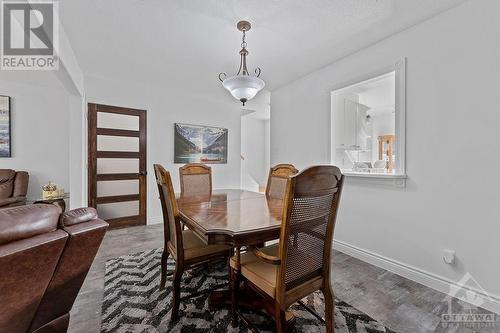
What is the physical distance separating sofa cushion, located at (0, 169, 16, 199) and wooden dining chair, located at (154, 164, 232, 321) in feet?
11.0

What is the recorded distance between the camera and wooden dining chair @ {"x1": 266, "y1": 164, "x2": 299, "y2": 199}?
2.58 meters

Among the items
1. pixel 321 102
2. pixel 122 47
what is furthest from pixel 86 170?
A: pixel 321 102

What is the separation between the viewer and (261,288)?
127cm

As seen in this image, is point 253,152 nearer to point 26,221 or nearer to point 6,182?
point 6,182

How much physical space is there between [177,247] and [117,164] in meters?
2.88

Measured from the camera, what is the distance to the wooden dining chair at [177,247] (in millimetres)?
1563

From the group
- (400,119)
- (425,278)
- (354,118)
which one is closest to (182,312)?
(425,278)

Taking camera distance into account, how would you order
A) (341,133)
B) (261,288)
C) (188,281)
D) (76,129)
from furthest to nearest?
1. (76,129)
2. (341,133)
3. (188,281)
4. (261,288)

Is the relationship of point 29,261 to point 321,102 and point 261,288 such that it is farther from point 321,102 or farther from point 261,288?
point 321,102

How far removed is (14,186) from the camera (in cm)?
351

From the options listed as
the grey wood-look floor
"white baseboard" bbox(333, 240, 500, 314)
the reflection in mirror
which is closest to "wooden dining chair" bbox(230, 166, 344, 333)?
the grey wood-look floor

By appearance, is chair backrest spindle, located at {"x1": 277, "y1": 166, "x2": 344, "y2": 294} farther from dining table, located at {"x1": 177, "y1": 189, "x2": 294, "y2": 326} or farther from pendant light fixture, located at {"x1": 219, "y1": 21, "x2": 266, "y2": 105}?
pendant light fixture, located at {"x1": 219, "y1": 21, "x2": 266, "y2": 105}

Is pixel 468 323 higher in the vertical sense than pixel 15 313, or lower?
lower

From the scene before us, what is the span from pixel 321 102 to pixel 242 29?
153 centimetres
